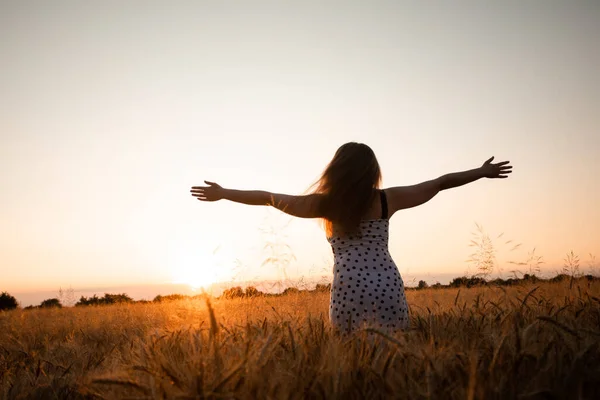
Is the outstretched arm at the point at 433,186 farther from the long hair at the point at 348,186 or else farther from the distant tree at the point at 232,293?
the distant tree at the point at 232,293

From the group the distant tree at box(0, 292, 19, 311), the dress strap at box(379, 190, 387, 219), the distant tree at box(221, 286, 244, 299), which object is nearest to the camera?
the dress strap at box(379, 190, 387, 219)

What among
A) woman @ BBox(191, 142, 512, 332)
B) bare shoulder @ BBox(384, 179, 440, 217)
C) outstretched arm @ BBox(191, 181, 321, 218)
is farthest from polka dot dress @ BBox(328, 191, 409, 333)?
outstretched arm @ BBox(191, 181, 321, 218)

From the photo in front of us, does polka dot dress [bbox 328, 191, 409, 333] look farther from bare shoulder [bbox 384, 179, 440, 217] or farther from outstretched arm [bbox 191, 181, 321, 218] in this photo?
outstretched arm [bbox 191, 181, 321, 218]

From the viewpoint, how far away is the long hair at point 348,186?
408 centimetres

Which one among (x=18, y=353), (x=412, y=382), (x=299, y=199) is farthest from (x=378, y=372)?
(x=18, y=353)

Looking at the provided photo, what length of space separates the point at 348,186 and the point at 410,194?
74 cm

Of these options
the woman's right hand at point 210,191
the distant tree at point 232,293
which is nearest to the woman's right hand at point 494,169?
the woman's right hand at point 210,191

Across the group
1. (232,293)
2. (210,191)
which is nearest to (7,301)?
(232,293)

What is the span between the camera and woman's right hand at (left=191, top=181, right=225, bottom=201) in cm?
432

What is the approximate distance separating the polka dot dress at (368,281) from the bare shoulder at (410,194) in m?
0.10

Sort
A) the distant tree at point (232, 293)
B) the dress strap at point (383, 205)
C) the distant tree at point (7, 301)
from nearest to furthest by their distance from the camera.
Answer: the dress strap at point (383, 205)
the distant tree at point (232, 293)
the distant tree at point (7, 301)

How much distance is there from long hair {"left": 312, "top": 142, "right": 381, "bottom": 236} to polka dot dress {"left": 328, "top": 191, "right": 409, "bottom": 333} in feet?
0.55

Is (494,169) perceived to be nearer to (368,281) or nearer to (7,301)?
(368,281)

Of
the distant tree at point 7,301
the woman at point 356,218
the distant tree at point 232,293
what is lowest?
the distant tree at point 7,301
